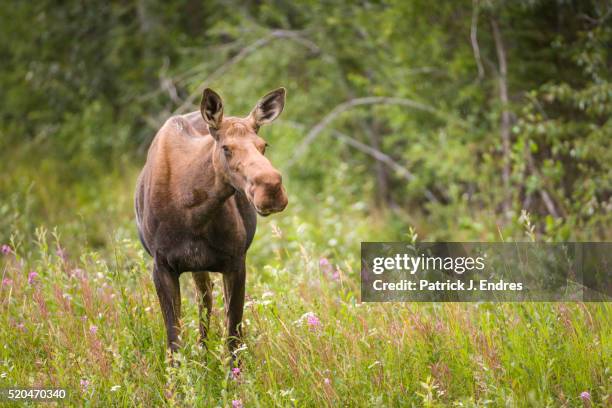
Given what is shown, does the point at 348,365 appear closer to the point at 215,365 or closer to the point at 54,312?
the point at 215,365

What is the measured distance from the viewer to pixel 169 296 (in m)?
4.66

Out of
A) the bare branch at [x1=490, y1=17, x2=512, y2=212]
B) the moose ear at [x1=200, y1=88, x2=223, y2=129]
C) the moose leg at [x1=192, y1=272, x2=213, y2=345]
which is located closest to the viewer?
the moose ear at [x1=200, y1=88, x2=223, y2=129]

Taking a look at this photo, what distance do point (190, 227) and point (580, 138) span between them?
18.9ft

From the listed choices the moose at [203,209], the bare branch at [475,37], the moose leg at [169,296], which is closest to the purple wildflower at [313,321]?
the moose at [203,209]

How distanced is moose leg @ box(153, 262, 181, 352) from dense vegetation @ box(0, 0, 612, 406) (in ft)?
0.62

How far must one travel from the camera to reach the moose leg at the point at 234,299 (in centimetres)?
464

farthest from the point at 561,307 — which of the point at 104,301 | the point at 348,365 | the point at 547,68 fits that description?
the point at 547,68

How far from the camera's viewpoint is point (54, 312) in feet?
17.7

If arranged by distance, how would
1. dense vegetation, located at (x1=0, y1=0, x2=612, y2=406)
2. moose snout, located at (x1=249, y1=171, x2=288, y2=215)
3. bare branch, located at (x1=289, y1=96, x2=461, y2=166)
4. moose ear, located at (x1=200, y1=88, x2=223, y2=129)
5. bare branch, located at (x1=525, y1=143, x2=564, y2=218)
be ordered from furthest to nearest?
bare branch, located at (x1=289, y1=96, x2=461, y2=166), bare branch, located at (x1=525, y1=143, x2=564, y2=218), moose ear, located at (x1=200, y1=88, x2=223, y2=129), dense vegetation, located at (x1=0, y1=0, x2=612, y2=406), moose snout, located at (x1=249, y1=171, x2=288, y2=215)

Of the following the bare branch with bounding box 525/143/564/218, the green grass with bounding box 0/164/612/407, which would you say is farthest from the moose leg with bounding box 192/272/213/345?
the bare branch with bounding box 525/143/564/218

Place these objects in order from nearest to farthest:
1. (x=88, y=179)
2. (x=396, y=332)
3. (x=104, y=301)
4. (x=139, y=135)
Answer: (x=396, y=332), (x=104, y=301), (x=88, y=179), (x=139, y=135)

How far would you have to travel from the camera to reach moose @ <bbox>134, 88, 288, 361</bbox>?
4344 millimetres

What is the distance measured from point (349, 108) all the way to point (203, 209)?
858 cm

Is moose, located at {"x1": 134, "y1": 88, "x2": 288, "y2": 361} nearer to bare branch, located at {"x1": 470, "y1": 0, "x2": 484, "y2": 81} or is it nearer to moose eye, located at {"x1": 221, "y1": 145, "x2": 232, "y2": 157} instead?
moose eye, located at {"x1": 221, "y1": 145, "x2": 232, "y2": 157}
